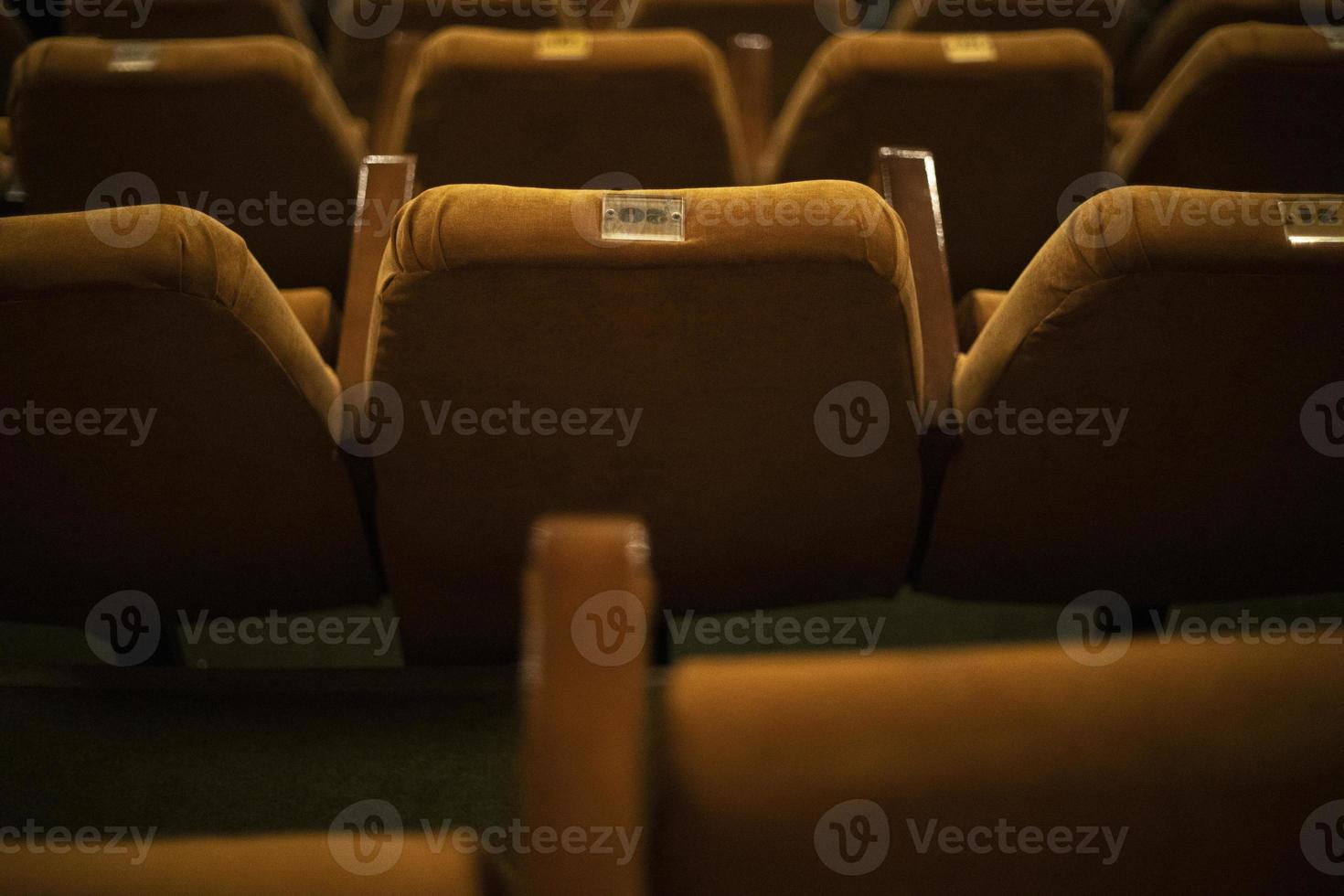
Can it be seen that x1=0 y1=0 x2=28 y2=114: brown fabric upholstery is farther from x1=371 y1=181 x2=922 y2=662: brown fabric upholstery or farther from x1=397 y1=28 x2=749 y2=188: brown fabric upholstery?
x1=371 y1=181 x2=922 y2=662: brown fabric upholstery

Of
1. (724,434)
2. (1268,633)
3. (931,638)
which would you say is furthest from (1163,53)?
(1268,633)

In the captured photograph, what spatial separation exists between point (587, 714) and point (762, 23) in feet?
2.97

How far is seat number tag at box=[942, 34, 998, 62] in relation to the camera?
0.55 metres

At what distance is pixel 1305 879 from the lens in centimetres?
20

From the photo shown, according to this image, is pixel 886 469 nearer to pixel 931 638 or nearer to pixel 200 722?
pixel 931 638

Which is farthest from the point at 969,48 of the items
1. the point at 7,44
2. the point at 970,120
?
the point at 7,44

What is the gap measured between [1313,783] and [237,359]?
1.19 ft

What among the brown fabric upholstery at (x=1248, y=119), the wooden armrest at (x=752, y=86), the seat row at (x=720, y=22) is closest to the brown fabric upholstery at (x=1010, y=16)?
the seat row at (x=720, y=22)

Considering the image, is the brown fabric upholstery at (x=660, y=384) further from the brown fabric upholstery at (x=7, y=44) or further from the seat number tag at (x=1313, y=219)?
the brown fabric upholstery at (x=7, y=44)

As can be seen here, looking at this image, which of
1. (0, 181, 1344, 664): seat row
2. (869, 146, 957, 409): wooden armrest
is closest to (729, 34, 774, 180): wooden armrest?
(869, 146, 957, 409): wooden armrest

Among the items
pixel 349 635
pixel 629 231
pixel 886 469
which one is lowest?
pixel 349 635

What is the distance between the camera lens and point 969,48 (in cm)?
56

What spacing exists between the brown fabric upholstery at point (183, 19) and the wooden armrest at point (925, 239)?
1.90ft

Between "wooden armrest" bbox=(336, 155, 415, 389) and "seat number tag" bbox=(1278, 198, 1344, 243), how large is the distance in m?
0.41
